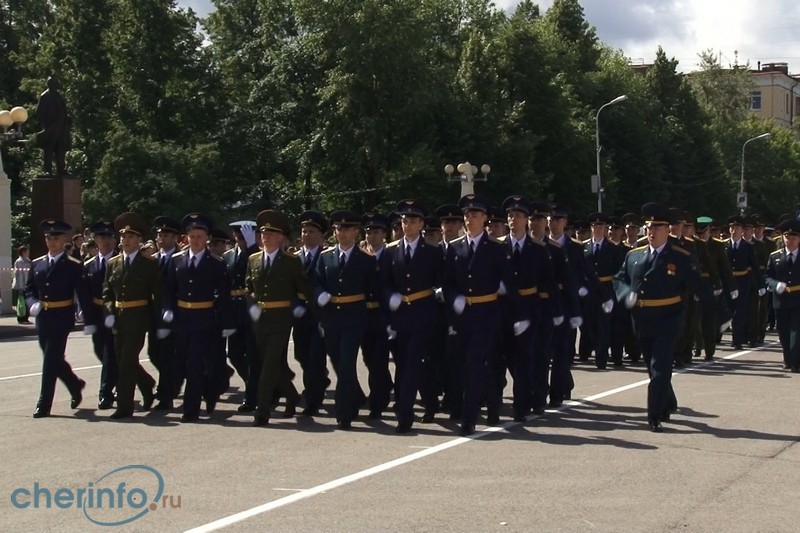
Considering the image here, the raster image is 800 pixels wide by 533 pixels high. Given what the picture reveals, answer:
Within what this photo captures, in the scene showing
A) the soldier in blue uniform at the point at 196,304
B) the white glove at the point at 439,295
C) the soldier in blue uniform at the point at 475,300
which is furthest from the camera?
the soldier in blue uniform at the point at 196,304

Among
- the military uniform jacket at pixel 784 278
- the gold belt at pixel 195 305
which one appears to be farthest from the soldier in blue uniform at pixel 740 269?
the gold belt at pixel 195 305

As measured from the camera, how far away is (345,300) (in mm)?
11141

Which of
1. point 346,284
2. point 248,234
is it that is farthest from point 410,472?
point 248,234

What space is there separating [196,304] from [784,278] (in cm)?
875

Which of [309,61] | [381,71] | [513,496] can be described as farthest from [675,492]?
Answer: [309,61]

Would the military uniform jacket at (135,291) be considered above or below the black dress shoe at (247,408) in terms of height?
above

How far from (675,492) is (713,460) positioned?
1341 millimetres

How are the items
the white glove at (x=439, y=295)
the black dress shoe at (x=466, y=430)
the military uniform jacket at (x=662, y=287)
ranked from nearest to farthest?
the black dress shoe at (x=466, y=430), the military uniform jacket at (x=662, y=287), the white glove at (x=439, y=295)

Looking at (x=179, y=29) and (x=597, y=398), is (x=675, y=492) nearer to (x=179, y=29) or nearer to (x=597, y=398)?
(x=597, y=398)

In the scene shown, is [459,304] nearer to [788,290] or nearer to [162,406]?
[162,406]

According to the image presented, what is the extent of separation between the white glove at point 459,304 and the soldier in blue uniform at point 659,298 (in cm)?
163

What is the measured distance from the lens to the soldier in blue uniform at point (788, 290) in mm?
15883

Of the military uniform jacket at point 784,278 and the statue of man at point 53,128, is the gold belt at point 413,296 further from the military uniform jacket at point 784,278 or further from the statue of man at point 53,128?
the statue of man at point 53,128

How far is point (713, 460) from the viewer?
30.2ft
